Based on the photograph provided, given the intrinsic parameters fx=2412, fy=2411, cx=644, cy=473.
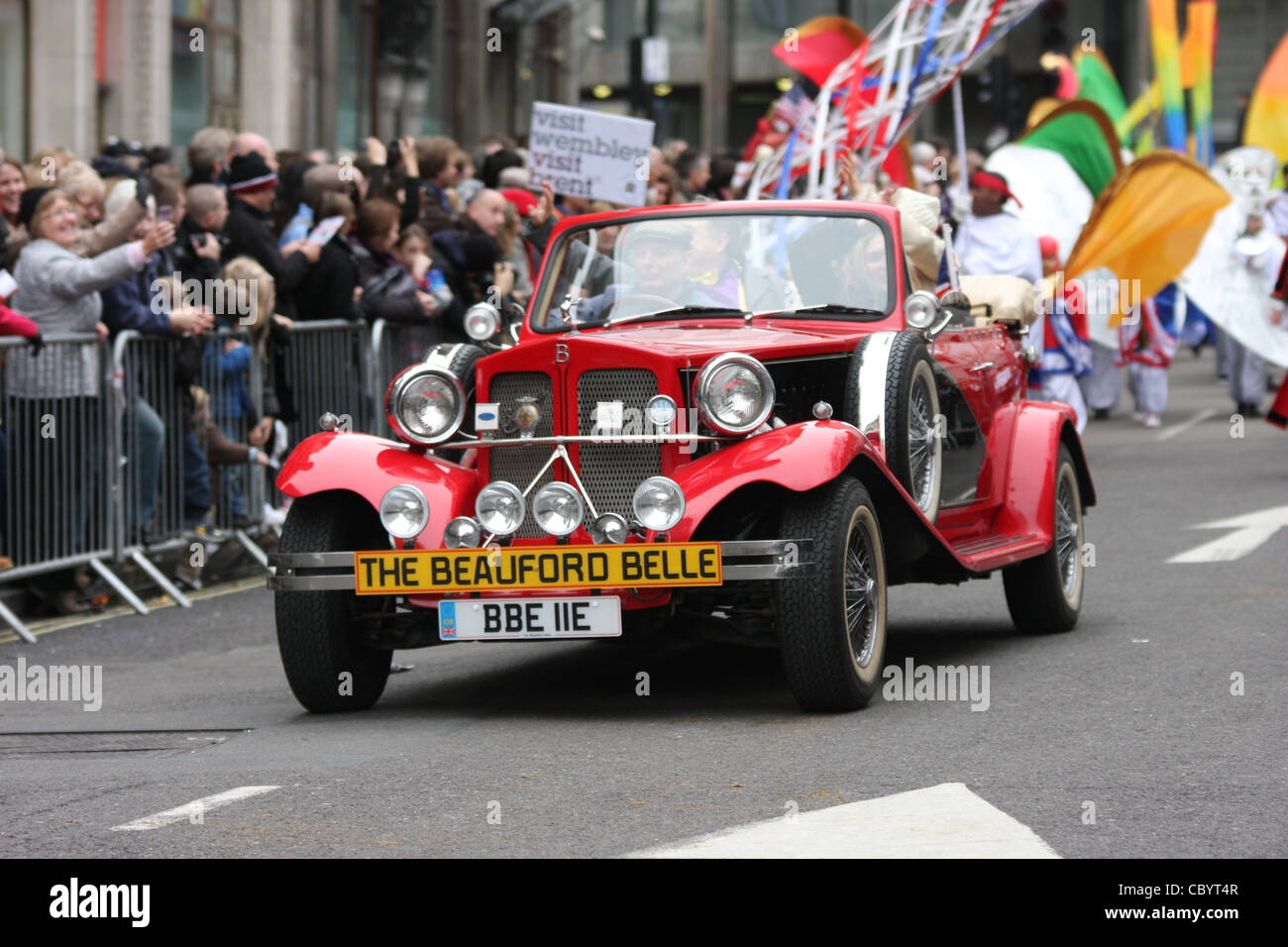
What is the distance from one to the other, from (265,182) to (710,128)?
51.7 meters

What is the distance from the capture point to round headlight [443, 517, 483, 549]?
26.8 feet

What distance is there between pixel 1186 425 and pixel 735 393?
14911mm

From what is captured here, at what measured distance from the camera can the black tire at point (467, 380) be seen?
9.08 m

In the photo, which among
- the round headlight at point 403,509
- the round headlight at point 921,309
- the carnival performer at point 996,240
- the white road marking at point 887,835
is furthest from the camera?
the carnival performer at point 996,240

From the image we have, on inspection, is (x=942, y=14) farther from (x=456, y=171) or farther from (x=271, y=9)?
(x=271, y=9)

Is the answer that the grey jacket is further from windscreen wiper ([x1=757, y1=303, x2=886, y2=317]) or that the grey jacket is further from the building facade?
the building facade

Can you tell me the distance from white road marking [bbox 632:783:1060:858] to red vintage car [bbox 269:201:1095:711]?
144 cm

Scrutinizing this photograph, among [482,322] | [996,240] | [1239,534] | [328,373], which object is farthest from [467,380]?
[996,240]

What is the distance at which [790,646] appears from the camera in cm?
789

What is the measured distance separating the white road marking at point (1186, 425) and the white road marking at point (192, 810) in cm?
1493

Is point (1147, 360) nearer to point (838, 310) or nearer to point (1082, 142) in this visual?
point (1082, 142)

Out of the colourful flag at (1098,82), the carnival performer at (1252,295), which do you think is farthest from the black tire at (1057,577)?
the colourful flag at (1098,82)

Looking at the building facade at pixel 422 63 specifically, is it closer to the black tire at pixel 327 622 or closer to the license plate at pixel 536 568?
the black tire at pixel 327 622

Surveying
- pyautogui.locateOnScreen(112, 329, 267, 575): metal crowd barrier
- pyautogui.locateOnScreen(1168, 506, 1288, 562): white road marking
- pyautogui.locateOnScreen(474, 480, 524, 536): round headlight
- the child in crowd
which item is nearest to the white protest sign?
the child in crowd
